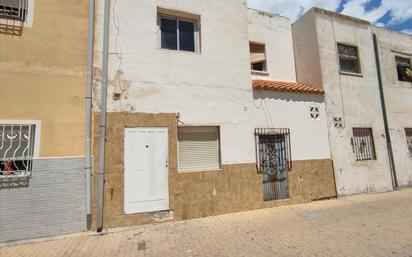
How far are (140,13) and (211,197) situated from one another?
18.5ft

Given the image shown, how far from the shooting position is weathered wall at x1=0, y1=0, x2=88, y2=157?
628cm

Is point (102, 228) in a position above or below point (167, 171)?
below

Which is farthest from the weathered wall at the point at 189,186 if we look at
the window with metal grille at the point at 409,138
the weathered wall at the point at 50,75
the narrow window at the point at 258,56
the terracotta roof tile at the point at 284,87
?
the window with metal grille at the point at 409,138

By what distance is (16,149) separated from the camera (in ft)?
20.3

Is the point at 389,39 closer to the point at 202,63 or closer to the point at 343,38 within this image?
the point at 343,38

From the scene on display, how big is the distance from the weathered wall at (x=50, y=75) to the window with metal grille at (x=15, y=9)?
0.74ft

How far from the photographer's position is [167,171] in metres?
7.35

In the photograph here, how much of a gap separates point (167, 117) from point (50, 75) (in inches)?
119

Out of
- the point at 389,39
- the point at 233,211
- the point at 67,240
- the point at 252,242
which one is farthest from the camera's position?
the point at 389,39

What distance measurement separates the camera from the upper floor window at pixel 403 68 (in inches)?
517

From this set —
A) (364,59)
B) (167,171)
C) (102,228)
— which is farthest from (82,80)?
(364,59)

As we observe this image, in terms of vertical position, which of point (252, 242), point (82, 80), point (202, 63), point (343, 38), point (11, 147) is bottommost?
point (252, 242)

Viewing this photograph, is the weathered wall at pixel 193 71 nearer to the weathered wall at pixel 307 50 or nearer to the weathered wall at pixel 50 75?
the weathered wall at pixel 50 75

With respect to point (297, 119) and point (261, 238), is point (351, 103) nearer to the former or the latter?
point (297, 119)
